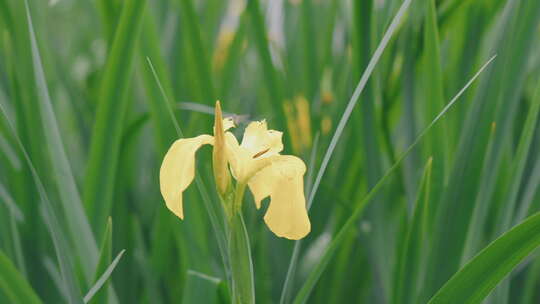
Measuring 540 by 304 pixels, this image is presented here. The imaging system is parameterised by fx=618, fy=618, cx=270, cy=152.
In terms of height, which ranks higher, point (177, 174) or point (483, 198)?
point (177, 174)

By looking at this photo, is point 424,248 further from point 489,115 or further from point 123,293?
point 123,293

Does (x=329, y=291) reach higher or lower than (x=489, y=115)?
lower

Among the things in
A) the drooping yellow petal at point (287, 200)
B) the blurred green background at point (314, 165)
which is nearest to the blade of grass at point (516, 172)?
the blurred green background at point (314, 165)

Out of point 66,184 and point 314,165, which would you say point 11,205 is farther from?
point 314,165

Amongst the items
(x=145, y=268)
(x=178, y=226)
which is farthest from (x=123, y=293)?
(x=178, y=226)

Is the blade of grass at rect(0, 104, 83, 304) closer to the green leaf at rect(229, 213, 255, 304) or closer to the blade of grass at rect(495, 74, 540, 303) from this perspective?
the green leaf at rect(229, 213, 255, 304)

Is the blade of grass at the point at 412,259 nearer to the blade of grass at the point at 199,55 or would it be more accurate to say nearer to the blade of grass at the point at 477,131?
the blade of grass at the point at 477,131

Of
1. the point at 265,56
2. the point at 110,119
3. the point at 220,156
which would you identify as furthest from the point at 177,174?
the point at 265,56
